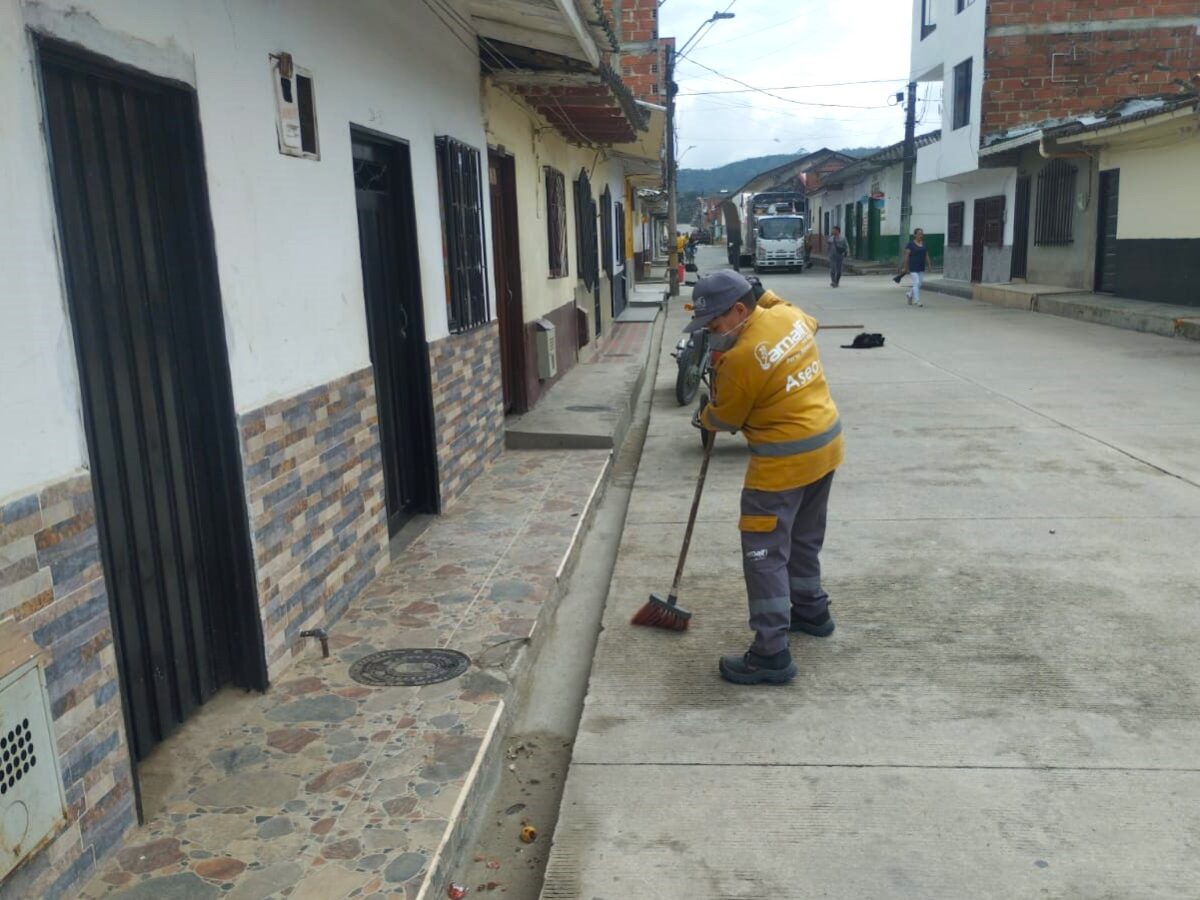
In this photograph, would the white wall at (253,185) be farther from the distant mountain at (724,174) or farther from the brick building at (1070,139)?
the distant mountain at (724,174)

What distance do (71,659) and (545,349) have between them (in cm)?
677

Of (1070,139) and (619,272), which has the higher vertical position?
(1070,139)

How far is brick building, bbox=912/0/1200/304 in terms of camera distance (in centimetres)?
1644

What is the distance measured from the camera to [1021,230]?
2261cm

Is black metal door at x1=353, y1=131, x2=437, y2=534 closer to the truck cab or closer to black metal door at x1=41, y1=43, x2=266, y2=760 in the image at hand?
black metal door at x1=41, y1=43, x2=266, y2=760

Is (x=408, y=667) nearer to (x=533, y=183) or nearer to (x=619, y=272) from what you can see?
(x=533, y=183)

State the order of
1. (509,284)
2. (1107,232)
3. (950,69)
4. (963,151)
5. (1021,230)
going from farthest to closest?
(950,69) → (963,151) → (1021,230) → (1107,232) → (509,284)

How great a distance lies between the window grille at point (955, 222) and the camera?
26.7 meters

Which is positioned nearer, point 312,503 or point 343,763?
point 343,763

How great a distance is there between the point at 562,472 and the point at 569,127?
4.91m

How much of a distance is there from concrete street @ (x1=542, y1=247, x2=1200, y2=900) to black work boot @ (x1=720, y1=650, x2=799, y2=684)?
0.04 meters

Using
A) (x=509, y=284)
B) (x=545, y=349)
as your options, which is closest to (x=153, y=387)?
(x=509, y=284)

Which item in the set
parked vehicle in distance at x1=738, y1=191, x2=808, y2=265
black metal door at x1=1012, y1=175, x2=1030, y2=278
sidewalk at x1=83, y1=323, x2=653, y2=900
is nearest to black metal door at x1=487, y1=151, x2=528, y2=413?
sidewalk at x1=83, y1=323, x2=653, y2=900

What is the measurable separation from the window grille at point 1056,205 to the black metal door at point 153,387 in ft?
66.3
